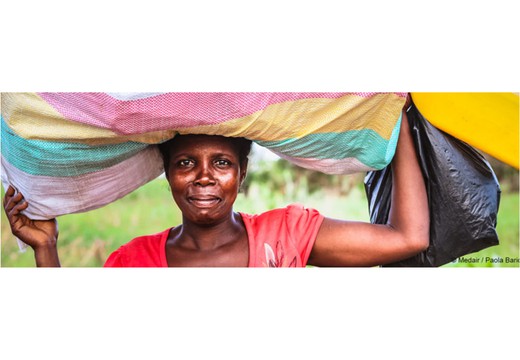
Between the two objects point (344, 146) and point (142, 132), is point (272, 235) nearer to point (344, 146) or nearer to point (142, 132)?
point (344, 146)

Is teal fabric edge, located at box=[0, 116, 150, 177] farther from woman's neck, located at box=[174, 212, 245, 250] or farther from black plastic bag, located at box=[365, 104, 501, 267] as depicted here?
black plastic bag, located at box=[365, 104, 501, 267]

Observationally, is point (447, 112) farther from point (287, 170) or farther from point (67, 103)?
point (287, 170)

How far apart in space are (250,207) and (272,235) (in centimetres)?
203

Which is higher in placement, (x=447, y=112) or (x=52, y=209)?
(x=447, y=112)

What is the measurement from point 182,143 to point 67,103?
1.21 ft

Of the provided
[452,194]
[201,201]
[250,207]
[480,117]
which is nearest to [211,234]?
[201,201]

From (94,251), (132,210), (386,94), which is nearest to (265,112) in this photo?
(386,94)

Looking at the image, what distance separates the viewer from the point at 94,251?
409 centimetres

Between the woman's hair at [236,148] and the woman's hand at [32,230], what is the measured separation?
43cm

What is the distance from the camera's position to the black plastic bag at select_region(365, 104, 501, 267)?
2.24 metres

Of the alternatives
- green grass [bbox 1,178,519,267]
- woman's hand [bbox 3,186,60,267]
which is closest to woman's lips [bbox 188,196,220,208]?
woman's hand [bbox 3,186,60,267]

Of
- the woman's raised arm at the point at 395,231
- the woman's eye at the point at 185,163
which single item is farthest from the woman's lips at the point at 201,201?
the woman's raised arm at the point at 395,231

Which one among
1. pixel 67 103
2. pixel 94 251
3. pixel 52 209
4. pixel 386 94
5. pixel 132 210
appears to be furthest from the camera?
pixel 132 210

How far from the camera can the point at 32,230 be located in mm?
2270
